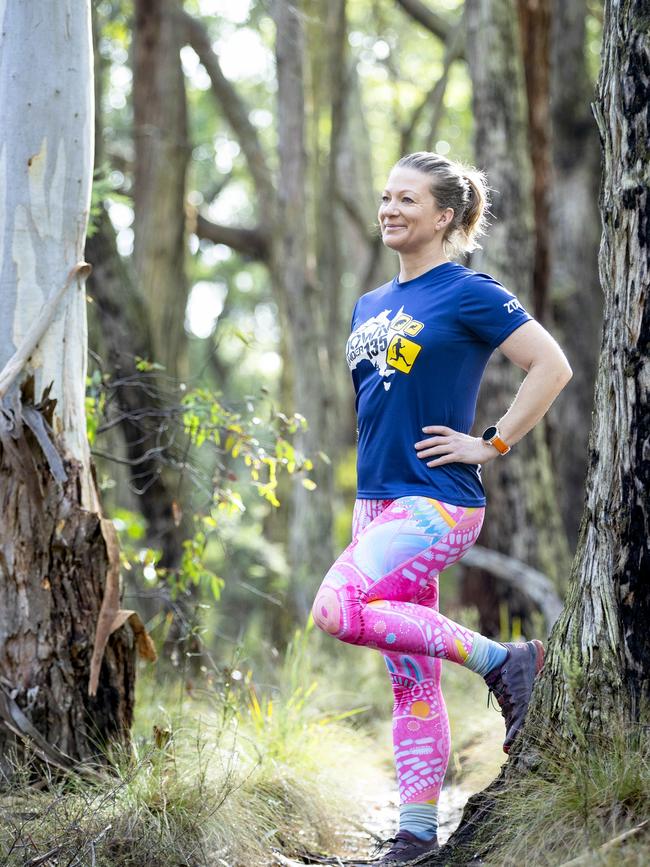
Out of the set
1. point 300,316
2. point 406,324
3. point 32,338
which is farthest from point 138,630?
point 300,316

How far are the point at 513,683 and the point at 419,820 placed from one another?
1.92 ft

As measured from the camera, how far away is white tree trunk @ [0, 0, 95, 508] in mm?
4418

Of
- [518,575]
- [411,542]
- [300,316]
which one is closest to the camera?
[411,542]

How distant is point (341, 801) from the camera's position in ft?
16.0

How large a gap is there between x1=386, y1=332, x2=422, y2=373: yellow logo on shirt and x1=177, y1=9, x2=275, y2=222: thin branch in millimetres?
10480

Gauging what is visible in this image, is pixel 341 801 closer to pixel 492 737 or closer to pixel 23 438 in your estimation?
pixel 492 737

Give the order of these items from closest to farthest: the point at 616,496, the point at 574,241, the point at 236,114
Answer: the point at 616,496, the point at 574,241, the point at 236,114

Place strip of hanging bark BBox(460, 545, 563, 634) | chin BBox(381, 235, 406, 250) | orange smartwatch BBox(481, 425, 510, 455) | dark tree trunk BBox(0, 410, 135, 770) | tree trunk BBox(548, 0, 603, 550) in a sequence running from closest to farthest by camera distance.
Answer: orange smartwatch BBox(481, 425, 510, 455) < chin BBox(381, 235, 406, 250) < dark tree trunk BBox(0, 410, 135, 770) < strip of hanging bark BBox(460, 545, 563, 634) < tree trunk BBox(548, 0, 603, 550)

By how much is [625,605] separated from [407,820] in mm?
1111

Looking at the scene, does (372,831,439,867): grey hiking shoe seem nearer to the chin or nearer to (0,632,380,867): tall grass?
(0,632,380,867): tall grass

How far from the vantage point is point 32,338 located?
4.39m

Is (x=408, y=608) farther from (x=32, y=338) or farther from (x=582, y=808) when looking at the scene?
(x=32, y=338)

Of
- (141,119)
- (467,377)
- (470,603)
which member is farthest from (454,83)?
(467,377)

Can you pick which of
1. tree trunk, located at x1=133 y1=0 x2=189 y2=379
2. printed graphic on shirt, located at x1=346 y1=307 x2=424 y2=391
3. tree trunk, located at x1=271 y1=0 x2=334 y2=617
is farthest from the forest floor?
tree trunk, located at x1=133 y1=0 x2=189 y2=379
